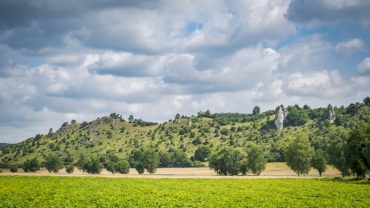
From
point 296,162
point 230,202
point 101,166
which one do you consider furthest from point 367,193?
point 101,166

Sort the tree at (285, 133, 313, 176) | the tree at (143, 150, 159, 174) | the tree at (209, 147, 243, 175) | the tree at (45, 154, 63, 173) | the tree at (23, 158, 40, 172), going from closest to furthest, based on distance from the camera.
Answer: the tree at (285, 133, 313, 176) < the tree at (209, 147, 243, 175) < the tree at (143, 150, 159, 174) < the tree at (45, 154, 63, 173) < the tree at (23, 158, 40, 172)

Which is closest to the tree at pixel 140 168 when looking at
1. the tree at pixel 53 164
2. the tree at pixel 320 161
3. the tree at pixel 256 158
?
the tree at pixel 53 164

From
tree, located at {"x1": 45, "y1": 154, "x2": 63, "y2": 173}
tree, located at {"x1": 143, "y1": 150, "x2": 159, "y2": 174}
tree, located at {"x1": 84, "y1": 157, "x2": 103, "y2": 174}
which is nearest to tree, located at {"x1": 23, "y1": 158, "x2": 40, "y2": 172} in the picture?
tree, located at {"x1": 45, "y1": 154, "x2": 63, "y2": 173}

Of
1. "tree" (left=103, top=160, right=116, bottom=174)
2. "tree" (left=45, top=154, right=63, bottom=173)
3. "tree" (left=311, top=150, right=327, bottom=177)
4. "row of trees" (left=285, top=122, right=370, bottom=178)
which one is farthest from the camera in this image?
→ "tree" (left=45, top=154, right=63, bottom=173)

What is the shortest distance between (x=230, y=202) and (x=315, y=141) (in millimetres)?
143893

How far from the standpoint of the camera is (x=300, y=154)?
127625mm

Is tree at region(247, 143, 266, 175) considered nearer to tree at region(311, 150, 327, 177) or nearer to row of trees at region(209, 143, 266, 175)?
row of trees at region(209, 143, 266, 175)

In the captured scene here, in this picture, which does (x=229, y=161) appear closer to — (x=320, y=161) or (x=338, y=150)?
(x=320, y=161)

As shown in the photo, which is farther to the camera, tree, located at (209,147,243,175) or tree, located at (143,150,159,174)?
tree, located at (143,150,159,174)

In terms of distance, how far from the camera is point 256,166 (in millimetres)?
143875

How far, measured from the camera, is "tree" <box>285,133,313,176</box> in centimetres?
12788

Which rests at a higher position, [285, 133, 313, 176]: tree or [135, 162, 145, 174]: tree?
[285, 133, 313, 176]: tree

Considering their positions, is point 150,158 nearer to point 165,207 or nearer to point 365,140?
point 365,140

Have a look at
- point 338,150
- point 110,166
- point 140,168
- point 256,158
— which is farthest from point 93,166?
point 338,150
